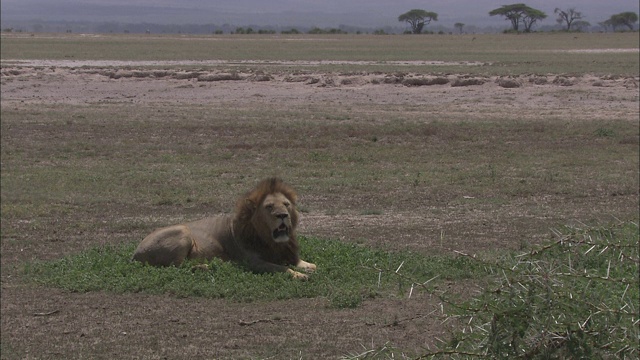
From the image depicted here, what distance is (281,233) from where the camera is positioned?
8922 mm

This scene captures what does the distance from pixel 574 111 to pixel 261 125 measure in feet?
27.0

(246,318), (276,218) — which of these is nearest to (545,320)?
Answer: (246,318)

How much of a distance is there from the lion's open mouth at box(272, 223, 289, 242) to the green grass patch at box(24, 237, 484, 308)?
347 millimetres

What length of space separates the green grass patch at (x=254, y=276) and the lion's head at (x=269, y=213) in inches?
15.6

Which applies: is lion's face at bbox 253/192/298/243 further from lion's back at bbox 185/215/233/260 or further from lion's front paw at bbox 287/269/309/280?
lion's back at bbox 185/215/233/260

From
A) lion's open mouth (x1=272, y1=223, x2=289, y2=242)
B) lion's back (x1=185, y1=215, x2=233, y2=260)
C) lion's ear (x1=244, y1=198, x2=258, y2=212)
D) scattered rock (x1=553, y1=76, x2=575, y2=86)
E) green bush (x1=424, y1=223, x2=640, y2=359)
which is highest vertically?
green bush (x1=424, y1=223, x2=640, y2=359)

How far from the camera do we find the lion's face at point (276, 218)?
8891mm

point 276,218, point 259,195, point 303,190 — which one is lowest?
point 303,190

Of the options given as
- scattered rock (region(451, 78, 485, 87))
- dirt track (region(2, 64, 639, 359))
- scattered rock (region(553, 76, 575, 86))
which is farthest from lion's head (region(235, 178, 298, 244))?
scattered rock (region(553, 76, 575, 86))

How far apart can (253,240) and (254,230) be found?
0.10 metres

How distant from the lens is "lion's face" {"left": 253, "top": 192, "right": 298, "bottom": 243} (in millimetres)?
8891

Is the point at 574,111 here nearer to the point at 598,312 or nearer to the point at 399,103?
the point at 399,103

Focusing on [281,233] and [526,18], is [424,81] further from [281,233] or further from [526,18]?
[526,18]

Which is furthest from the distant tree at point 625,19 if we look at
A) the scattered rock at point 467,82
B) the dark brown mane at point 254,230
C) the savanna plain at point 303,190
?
the dark brown mane at point 254,230
